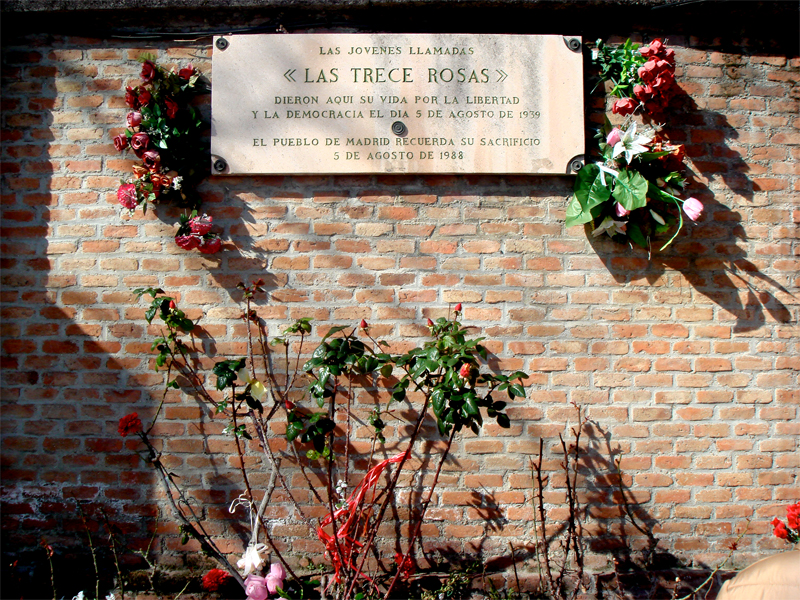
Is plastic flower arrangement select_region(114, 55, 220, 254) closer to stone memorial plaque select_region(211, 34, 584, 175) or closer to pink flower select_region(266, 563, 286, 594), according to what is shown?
stone memorial plaque select_region(211, 34, 584, 175)

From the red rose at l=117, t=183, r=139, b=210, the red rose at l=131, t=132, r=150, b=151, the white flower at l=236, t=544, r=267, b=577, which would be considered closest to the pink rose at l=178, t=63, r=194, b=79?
the red rose at l=131, t=132, r=150, b=151

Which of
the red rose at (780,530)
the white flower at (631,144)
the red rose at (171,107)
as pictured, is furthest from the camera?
the red rose at (171,107)

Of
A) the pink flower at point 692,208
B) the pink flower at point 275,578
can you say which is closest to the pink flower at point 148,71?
the pink flower at point 275,578

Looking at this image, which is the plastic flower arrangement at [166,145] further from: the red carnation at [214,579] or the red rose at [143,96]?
the red carnation at [214,579]

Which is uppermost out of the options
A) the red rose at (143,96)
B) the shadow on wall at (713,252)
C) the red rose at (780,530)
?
the red rose at (143,96)

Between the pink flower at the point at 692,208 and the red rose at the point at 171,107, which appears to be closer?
the pink flower at the point at 692,208

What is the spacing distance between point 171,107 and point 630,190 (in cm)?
216

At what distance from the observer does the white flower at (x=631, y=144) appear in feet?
8.52

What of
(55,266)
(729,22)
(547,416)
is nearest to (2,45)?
(55,266)

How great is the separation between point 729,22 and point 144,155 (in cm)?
290

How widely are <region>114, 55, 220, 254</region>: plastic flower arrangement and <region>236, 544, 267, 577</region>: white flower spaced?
1.33m

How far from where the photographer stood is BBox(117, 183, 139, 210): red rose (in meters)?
2.67

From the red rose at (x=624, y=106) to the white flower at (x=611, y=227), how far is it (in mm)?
537

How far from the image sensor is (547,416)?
270 cm
